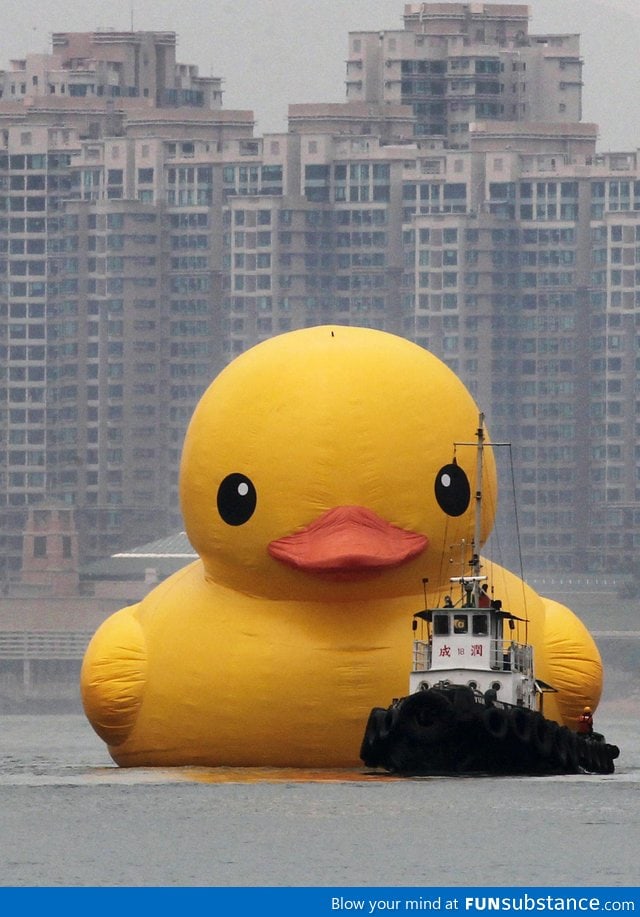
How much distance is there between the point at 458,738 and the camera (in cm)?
2167

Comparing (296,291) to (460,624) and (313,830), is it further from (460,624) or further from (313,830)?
(313,830)

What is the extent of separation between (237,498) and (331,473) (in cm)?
84

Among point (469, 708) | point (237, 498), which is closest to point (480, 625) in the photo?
point (469, 708)

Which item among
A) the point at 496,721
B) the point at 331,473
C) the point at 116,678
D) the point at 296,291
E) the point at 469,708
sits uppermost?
the point at 296,291

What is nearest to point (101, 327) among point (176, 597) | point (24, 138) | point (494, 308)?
point (24, 138)

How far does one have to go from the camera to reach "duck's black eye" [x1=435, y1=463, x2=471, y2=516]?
2217 centimetres

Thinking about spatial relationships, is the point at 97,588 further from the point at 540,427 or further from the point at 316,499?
the point at 316,499

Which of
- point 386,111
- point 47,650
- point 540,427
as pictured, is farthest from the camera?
point 386,111

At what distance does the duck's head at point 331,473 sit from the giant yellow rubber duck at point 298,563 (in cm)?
2

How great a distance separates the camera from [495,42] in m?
108

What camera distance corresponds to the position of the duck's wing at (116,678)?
22.5 meters

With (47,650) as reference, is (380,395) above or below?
above

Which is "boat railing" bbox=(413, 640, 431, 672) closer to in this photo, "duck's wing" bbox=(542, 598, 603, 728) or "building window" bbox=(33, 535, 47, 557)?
"duck's wing" bbox=(542, 598, 603, 728)

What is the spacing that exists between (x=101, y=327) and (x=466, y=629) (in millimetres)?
73236
